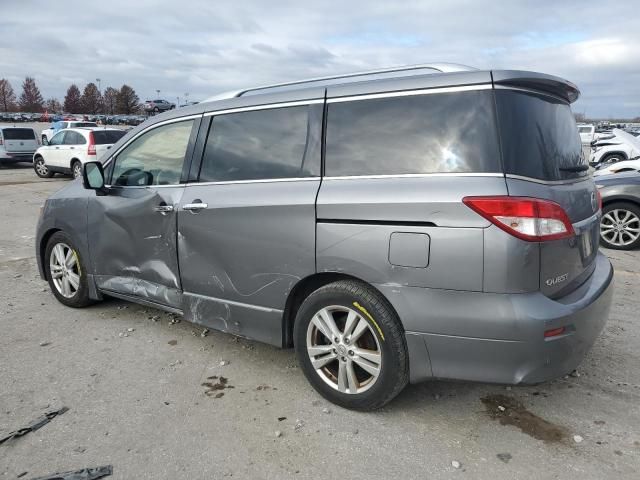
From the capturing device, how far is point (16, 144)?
20.8 meters

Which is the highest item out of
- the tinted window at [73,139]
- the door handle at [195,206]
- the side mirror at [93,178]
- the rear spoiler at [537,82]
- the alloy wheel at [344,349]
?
the tinted window at [73,139]

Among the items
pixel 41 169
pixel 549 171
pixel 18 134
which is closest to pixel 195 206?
pixel 549 171

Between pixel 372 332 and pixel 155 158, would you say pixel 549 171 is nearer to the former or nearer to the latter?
pixel 372 332

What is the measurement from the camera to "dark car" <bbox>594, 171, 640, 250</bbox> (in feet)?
22.9

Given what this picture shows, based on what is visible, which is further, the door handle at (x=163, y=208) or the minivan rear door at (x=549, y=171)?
the door handle at (x=163, y=208)

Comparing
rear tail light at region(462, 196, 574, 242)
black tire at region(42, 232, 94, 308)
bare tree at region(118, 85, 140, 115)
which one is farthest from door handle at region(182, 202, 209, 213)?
bare tree at region(118, 85, 140, 115)

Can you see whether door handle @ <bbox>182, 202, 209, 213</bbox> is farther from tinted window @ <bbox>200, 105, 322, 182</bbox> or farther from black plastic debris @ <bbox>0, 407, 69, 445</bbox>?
black plastic debris @ <bbox>0, 407, 69, 445</bbox>

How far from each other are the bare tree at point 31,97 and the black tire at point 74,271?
397 ft

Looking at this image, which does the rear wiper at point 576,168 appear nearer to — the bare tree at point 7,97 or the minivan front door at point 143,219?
the minivan front door at point 143,219

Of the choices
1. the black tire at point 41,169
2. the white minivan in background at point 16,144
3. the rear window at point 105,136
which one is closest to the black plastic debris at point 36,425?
the rear window at point 105,136

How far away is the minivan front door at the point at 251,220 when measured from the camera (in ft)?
10.3

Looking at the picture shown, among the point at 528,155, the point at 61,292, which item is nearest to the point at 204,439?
the point at 528,155

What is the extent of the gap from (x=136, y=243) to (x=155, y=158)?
0.69m

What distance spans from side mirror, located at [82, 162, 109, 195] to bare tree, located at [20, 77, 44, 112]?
121739 millimetres
